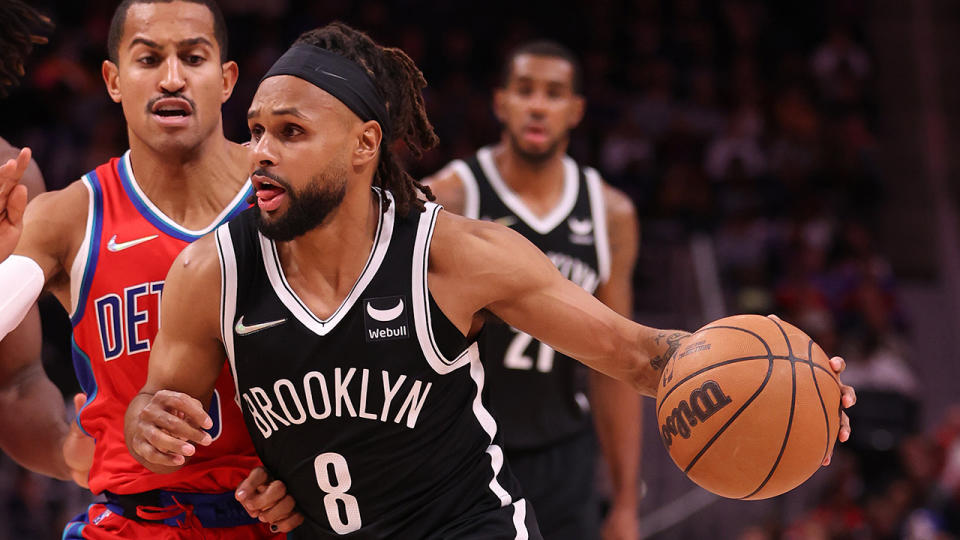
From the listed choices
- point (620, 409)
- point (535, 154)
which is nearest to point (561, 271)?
point (535, 154)

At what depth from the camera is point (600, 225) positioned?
16.9 ft

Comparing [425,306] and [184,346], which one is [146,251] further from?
[425,306]

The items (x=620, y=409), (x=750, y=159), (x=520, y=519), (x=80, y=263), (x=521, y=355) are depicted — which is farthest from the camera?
(x=750, y=159)

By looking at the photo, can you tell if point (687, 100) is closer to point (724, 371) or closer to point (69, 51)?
point (69, 51)

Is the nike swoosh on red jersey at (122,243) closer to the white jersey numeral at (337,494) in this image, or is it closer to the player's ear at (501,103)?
the white jersey numeral at (337,494)

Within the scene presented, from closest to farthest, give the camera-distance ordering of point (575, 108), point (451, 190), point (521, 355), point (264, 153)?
point (264, 153) < point (521, 355) < point (451, 190) < point (575, 108)

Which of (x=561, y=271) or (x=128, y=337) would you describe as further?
(x=561, y=271)

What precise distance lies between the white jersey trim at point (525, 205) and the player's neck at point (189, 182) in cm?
172

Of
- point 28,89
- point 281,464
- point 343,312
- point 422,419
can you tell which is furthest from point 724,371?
point 28,89

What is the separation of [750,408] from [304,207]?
1.31 metres

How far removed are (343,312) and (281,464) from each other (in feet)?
1.57

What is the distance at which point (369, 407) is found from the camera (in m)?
3.19

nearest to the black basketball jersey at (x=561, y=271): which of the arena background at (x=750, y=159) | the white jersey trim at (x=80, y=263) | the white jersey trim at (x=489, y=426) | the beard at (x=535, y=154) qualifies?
the beard at (x=535, y=154)

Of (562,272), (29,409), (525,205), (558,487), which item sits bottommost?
(558,487)
